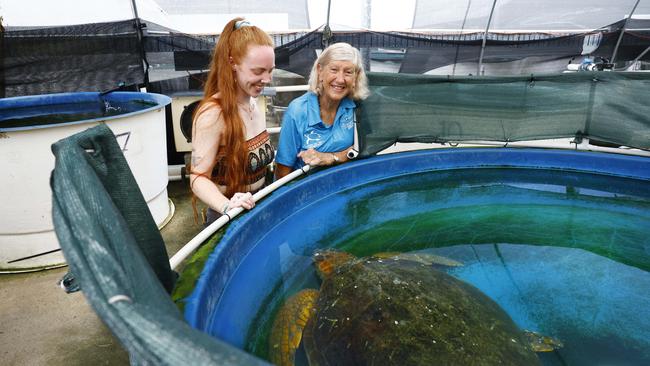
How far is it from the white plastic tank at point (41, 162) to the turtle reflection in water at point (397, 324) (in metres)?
1.82

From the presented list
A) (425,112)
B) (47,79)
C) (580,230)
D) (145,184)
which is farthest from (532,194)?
(47,79)

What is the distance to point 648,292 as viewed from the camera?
190cm

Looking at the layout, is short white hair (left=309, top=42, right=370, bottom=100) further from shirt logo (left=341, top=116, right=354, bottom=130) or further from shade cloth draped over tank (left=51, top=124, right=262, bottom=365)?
shade cloth draped over tank (left=51, top=124, right=262, bottom=365)

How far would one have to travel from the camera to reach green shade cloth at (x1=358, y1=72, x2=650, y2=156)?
288 centimetres

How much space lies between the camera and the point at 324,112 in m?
2.49

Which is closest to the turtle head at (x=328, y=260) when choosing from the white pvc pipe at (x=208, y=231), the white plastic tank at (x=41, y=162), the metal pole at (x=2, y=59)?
the white pvc pipe at (x=208, y=231)

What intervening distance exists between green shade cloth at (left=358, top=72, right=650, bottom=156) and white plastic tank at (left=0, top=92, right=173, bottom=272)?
5.41ft

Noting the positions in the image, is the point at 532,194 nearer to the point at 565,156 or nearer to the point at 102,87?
the point at 565,156

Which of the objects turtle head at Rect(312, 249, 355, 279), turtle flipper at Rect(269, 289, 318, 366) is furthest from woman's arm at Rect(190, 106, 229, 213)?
turtle head at Rect(312, 249, 355, 279)

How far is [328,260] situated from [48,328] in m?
1.58

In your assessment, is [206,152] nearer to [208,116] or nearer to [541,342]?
[208,116]

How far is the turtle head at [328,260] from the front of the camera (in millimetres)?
1997

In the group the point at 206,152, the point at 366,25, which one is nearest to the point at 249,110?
the point at 206,152

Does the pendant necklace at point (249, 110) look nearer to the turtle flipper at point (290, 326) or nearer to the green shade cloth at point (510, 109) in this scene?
the turtle flipper at point (290, 326)
